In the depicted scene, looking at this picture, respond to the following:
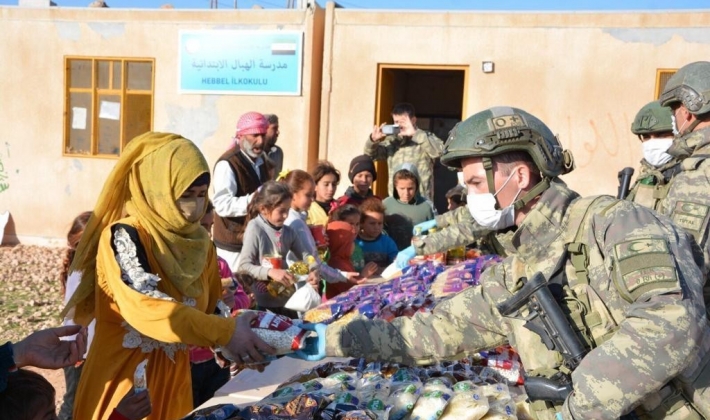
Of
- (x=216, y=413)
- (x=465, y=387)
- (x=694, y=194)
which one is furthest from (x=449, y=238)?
(x=216, y=413)

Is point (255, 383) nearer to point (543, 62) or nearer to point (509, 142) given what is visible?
point (509, 142)

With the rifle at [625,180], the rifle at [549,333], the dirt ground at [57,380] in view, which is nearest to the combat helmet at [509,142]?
the rifle at [549,333]

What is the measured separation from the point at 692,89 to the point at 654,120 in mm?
910

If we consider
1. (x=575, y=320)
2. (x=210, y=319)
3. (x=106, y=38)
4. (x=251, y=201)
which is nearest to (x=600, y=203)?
(x=575, y=320)

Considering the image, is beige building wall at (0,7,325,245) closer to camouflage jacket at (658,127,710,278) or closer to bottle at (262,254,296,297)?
bottle at (262,254,296,297)

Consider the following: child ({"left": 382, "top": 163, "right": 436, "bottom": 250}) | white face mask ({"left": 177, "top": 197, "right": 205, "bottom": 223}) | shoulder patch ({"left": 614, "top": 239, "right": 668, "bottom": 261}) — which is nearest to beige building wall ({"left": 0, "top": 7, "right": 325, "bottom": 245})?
child ({"left": 382, "top": 163, "right": 436, "bottom": 250})

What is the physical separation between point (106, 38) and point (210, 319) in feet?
30.4

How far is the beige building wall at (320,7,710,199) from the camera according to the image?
8953mm

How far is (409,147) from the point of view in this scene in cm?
820

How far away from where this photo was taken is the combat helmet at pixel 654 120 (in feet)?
15.6

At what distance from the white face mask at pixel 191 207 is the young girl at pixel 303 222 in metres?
2.37

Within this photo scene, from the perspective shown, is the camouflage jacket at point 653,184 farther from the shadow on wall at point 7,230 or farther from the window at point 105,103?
the shadow on wall at point 7,230

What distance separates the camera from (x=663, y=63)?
8.89 meters

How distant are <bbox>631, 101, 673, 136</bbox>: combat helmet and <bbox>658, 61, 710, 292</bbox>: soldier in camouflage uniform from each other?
24.2 inches
